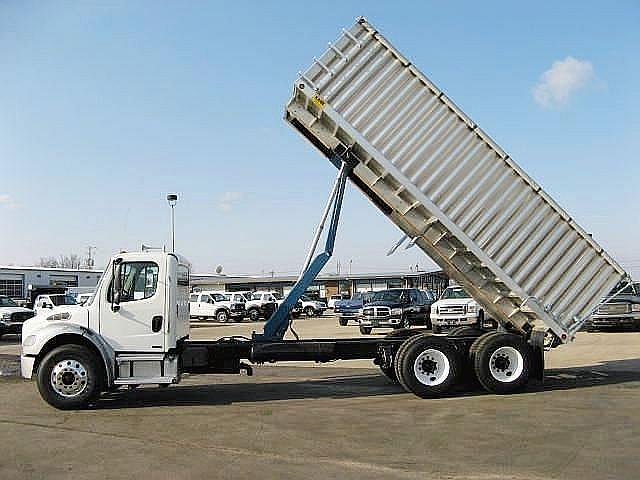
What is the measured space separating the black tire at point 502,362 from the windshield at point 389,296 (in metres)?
13.8

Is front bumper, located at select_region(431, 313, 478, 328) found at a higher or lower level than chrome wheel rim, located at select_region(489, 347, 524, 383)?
higher

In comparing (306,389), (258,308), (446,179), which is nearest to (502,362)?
(446,179)

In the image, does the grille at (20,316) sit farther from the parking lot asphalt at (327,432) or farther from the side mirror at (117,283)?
the side mirror at (117,283)

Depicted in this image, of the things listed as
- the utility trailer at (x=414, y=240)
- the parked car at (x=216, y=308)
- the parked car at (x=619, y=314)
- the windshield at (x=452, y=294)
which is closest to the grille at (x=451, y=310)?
the windshield at (x=452, y=294)

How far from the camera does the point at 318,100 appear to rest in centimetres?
1072

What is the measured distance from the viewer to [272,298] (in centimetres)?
4406

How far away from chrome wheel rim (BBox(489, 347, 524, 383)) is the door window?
18.2 ft

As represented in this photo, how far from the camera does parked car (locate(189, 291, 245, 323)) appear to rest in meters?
39.4

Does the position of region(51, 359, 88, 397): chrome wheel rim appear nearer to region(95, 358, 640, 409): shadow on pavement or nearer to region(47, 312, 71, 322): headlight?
region(95, 358, 640, 409): shadow on pavement

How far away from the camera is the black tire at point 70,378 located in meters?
10.2

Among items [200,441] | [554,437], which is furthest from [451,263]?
[200,441]

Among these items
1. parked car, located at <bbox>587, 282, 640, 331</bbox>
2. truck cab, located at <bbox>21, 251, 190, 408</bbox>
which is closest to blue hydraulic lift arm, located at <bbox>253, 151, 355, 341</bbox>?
truck cab, located at <bbox>21, 251, 190, 408</bbox>

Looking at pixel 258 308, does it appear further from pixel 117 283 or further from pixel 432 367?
pixel 117 283

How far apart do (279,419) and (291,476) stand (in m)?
2.91
